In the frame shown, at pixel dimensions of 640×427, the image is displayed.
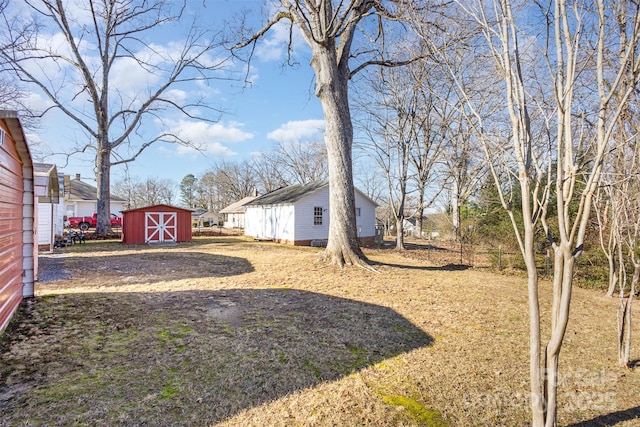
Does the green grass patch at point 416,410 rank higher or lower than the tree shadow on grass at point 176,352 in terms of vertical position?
lower

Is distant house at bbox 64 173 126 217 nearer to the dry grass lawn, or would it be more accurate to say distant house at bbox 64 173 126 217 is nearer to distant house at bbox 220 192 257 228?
distant house at bbox 220 192 257 228

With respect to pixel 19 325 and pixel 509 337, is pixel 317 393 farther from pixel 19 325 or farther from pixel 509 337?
pixel 19 325

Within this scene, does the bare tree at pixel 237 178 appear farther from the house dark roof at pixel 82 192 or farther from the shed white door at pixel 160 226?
the shed white door at pixel 160 226

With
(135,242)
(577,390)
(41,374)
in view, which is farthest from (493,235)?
(135,242)

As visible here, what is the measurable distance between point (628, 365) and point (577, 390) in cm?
117

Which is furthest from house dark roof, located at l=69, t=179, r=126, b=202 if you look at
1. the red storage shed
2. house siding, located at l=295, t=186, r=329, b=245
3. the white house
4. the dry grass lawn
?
the dry grass lawn

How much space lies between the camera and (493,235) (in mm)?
12383

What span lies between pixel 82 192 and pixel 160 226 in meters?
21.3

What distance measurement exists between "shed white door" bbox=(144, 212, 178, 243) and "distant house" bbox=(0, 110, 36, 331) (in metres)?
11.1

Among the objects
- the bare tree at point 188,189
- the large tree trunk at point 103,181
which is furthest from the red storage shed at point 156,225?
the bare tree at point 188,189

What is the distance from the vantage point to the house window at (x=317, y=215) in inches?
749

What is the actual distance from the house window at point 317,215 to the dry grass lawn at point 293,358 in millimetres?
12269

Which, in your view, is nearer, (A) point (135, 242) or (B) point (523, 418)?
(B) point (523, 418)

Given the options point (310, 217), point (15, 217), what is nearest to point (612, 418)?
point (15, 217)
